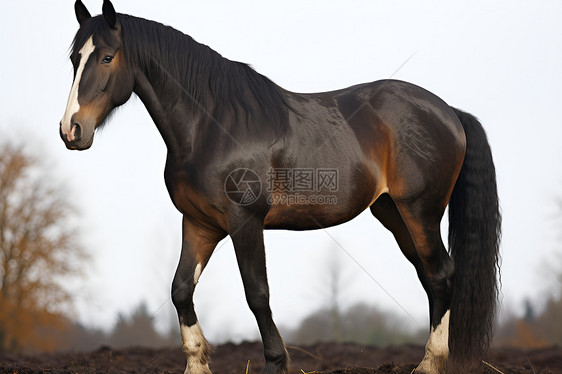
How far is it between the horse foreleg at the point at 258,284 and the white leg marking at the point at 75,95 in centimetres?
154

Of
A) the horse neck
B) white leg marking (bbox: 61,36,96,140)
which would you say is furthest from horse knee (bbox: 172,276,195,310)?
white leg marking (bbox: 61,36,96,140)

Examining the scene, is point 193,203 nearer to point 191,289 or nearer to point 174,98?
point 191,289

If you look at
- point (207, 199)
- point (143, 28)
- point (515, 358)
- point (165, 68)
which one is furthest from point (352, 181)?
point (515, 358)

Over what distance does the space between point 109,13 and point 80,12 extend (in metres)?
0.58

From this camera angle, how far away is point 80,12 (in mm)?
4426

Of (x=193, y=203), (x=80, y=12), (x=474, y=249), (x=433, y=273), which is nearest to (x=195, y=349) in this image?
(x=193, y=203)

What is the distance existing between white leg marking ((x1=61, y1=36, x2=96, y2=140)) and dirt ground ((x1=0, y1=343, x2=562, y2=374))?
10.0 ft

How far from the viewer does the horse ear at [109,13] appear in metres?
4.00

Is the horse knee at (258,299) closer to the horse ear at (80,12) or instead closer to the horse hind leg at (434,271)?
the horse hind leg at (434,271)

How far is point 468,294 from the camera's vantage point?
4977 millimetres

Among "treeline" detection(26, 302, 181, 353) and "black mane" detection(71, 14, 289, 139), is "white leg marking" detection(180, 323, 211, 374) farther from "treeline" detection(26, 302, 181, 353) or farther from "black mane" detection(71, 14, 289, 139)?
"treeline" detection(26, 302, 181, 353)

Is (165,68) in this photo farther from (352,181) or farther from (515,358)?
(515,358)

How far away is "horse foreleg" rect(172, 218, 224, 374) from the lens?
14.3 ft

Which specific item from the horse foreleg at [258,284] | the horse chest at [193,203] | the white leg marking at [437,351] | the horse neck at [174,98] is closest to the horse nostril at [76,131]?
the horse neck at [174,98]
